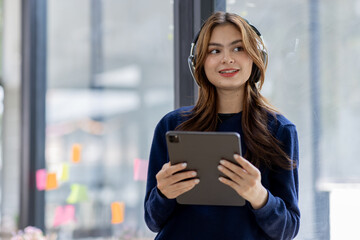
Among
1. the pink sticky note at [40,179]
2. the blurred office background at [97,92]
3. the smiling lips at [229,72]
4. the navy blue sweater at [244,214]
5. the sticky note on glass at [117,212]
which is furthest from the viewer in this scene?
the pink sticky note at [40,179]

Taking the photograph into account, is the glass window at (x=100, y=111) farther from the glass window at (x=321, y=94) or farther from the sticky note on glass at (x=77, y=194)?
the glass window at (x=321, y=94)

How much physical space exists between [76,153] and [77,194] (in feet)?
0.91

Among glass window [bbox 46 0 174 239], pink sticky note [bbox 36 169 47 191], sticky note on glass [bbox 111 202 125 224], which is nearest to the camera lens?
glass window [bbox 46 0 174 239]

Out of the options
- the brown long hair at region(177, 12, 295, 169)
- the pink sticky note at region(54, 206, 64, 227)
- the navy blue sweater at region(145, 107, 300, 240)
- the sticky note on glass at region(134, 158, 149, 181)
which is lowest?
the pink sticky note at region(54, 206, 64, 227)

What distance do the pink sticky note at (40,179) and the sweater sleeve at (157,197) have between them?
7.53 ft

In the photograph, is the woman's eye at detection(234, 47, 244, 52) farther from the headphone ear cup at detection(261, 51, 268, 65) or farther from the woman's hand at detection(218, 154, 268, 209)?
the woman's hand at detection(218, 154, 268, 209)

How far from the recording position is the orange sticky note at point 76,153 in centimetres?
351

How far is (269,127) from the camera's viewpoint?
122 centimetres

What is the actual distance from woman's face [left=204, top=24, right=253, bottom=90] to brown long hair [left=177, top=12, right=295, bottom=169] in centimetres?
2

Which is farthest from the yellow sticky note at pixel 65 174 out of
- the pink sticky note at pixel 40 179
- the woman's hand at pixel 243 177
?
the woman's hand at pixel 243 177

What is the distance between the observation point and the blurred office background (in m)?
1.71

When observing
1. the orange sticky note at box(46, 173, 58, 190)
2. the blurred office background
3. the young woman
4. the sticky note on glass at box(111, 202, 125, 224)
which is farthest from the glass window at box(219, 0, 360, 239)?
the orange sticky note at box(46, 173, 58, 190)

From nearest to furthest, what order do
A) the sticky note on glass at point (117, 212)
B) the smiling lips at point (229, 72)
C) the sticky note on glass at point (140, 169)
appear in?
the smiling lips at point (229, 72)
the sticky note on glass at point (140, 169)
the sticky note on glass at point (117, 212)

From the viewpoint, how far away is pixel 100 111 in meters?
3.44
